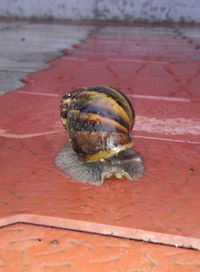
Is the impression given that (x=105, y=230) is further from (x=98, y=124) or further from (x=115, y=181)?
(x=98, y=124)

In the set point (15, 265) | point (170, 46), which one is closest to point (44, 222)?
point (15, 265)

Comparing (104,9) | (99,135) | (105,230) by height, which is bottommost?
(104,9)

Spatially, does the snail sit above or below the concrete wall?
above

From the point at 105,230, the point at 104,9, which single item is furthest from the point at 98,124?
the point at 104,9

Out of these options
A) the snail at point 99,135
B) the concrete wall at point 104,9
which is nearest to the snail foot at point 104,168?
the snail at point 99,135

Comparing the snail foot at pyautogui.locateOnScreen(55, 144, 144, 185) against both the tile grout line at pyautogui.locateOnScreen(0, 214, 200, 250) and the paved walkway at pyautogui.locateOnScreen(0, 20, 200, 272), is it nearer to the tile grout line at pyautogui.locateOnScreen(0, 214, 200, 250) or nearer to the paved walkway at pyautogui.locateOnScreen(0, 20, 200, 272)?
the paved walkway at pyautogui.locateOnScreen(0, 20, 200, 272)

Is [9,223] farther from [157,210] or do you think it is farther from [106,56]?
[106,56]

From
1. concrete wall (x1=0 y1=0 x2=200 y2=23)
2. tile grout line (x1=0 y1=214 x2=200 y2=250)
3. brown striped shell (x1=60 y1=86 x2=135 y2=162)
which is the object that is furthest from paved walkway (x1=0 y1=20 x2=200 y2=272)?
concrete wall (x1=0 y1=0 x2=200 y2=23)
